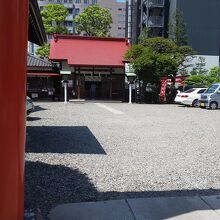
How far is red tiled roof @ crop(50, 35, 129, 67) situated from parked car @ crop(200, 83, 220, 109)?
932 cm

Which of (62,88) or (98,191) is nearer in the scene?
(98,191)

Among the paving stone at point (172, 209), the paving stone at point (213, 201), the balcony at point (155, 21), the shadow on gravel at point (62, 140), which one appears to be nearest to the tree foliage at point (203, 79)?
the balcony at point (155, 21)

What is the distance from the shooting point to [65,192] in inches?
246

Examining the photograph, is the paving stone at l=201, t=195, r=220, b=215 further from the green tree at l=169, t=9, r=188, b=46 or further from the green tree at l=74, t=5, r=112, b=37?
the green tree at l=74, t=5, r=112, b=37

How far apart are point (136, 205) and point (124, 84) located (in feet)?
96.5

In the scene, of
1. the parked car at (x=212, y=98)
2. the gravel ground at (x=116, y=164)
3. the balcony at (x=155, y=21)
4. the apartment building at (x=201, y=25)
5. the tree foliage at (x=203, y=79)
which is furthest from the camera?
the balcony at (x=155, y=21)

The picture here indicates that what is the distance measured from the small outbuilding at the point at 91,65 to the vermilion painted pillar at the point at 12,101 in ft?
95.3

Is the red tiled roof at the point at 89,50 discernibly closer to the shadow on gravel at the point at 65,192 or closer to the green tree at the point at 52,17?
the green tree at the point at 52,17

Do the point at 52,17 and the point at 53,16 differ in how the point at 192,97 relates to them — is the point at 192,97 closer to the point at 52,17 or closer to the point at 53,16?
the point at 52,17

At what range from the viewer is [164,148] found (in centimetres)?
1038

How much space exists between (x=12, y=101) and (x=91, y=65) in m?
29.6

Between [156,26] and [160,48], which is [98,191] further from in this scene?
[156,26]

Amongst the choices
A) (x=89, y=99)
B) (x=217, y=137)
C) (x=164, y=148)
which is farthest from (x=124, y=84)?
(x=164, y=148)

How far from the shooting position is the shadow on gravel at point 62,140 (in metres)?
9.73
